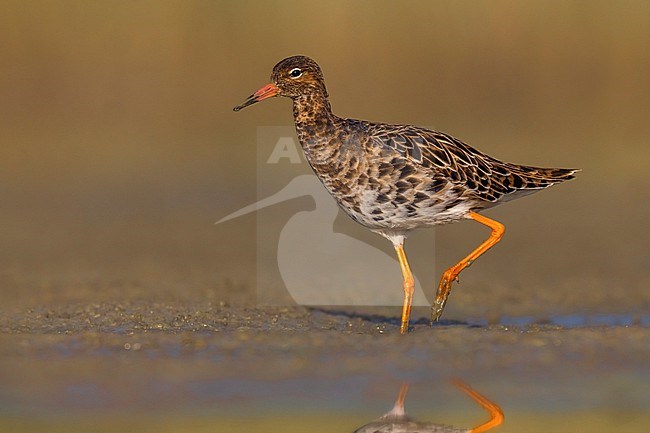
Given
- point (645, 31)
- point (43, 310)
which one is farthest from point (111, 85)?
point (43, 310)

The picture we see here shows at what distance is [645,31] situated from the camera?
1134 inches

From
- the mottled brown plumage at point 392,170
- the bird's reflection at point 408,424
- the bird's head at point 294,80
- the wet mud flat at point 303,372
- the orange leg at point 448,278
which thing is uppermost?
the bird's head at point 294,80

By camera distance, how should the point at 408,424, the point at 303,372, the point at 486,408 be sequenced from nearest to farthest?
the point at 408,424 < the point at 486,408 < the point at 303,372

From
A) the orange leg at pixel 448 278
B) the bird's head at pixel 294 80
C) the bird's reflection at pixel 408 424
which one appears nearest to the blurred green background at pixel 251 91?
the orange leg at pixel 448 278

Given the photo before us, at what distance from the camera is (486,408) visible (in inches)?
378

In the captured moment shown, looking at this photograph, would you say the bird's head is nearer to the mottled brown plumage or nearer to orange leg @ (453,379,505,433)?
the mottled brown plumage

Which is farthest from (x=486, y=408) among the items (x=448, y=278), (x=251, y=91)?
(x=251, y=91)

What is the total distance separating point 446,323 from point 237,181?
31.3 ft

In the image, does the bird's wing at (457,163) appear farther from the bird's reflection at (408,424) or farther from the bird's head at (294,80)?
the bird's reflection at (408,424)

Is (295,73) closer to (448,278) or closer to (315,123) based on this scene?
(315,123)

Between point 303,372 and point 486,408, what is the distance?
180 cm

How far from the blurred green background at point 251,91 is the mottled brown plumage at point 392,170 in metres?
6.25

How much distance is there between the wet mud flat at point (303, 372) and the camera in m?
9.45

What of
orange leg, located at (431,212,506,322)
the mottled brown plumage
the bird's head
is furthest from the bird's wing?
the bird's head
